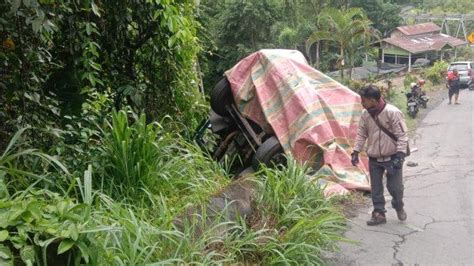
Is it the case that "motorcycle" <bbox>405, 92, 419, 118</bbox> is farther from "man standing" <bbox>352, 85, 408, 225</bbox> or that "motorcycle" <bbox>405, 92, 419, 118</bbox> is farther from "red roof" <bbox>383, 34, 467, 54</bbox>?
"red roof" <bbox>383, 34, 467, 54</bbox>

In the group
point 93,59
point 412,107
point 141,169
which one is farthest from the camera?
point 412,107

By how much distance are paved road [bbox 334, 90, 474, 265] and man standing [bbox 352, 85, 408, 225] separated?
262 mm

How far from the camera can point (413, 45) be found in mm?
49281

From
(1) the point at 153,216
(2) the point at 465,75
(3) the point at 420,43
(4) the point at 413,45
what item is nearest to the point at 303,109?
(1) the point at 153,216

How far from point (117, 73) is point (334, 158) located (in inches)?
131

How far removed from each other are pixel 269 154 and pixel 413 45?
4513cm

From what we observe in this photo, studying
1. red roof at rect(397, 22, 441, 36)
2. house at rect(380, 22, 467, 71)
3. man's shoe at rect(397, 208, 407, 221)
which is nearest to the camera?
man's shoe at rect(397, 208, 407, 221)

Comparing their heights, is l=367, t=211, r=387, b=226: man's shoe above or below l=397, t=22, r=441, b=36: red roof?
above

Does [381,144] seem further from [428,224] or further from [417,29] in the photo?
[417,29]

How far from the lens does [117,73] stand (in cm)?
674

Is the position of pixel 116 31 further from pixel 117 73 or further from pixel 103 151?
pixel 103 151

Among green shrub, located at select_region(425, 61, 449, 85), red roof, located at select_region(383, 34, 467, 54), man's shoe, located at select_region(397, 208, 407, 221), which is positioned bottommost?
red roof, located at select_region(383, 34, 467, 54)

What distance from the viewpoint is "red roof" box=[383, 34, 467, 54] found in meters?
48.7

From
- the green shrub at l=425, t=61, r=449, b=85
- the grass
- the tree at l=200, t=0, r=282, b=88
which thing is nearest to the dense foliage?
the grass
